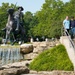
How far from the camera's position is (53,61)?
1688cm

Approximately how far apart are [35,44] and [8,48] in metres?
1.71

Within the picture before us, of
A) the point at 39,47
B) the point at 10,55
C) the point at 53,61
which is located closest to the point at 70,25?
the point at 53,61

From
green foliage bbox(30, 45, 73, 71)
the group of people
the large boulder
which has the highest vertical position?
the group of people

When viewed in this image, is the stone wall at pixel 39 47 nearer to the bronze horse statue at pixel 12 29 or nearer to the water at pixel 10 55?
the water at pixel 10 55

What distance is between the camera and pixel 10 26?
24.2 meters

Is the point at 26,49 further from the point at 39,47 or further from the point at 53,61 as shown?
the point at 53,61

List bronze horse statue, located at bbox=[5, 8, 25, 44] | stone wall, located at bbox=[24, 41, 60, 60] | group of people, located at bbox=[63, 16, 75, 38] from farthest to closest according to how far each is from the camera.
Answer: bronze horse statue, located at bbox=[5, 8, 25, 44] → stone wall, located at bbox=[24, 41, 60, 60] → group of people, located at bbox=[63, 16, 75, 38]

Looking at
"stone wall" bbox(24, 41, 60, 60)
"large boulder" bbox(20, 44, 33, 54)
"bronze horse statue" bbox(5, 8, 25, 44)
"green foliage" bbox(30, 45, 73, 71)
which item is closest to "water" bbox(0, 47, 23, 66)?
"large boulder" bbox(20, 44, 33, 54)

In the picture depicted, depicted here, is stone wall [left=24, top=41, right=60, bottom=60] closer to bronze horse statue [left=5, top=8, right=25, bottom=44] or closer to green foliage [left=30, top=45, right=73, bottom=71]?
green foliage [left=30, top=45, right=73, bottom=71]

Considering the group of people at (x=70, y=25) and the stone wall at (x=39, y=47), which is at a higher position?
the group of people at (x=70, y=25)

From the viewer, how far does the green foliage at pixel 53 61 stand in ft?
53.1

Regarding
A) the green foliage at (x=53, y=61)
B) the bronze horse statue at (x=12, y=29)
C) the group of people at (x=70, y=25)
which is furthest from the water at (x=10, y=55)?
the group of people at (x=70, y=25)

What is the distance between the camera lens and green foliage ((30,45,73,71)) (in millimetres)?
16173

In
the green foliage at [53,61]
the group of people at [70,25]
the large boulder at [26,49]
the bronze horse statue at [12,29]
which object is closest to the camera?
the green foliage at [53,61]
